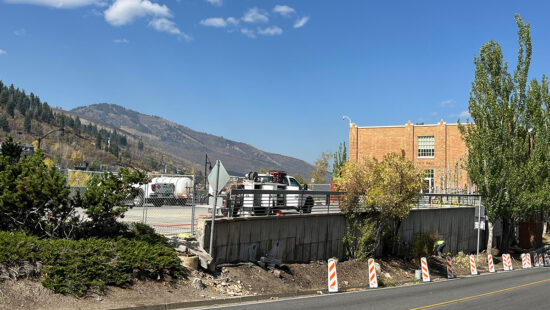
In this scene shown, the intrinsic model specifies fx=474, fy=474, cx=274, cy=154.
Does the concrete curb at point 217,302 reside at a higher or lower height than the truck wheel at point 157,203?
lower

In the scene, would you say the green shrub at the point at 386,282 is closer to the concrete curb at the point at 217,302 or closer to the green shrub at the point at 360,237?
the green shrub at the point at 360,237

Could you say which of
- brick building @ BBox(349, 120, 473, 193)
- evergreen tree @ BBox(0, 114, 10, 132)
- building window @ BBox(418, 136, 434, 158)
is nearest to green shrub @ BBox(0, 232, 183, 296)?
brick building @ BBox(349, 120, 473, 193)

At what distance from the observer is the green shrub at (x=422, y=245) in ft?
83.8

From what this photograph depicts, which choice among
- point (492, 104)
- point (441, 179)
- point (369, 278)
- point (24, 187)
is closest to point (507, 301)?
point (369, 278)

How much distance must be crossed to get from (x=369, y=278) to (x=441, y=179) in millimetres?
41451

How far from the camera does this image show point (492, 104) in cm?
3303

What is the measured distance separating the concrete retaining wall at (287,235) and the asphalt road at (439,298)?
2.94 m

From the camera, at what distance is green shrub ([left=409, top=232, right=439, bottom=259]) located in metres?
25.5

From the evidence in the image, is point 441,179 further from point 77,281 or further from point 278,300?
point 77,281

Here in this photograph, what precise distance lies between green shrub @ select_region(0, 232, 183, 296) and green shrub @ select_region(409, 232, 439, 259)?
16065 mm

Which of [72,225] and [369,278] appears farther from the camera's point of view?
[369,278]

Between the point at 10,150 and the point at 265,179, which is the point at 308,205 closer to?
the point at 265,179

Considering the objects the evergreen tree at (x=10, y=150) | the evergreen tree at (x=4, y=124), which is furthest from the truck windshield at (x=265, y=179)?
the evergreen tree at (x=4, y=124)

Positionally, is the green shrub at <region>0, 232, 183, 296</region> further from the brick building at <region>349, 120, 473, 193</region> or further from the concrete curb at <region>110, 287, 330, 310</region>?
the brick building at <region>349, 120, 473, 193</region>
